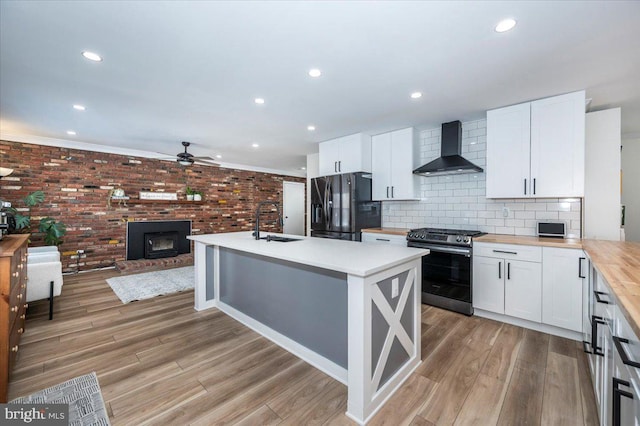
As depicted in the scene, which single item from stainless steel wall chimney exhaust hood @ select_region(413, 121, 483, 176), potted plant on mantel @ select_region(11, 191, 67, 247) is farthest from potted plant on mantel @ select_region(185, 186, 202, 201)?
stainless steel wall chimney exhaust hood @ select_region(413, 121, 483, 176)

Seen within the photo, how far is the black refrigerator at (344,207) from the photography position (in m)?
4.25

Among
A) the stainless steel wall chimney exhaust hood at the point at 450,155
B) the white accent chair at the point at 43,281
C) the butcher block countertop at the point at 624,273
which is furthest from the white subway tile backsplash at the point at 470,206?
the white accent chair at the point at 43,281

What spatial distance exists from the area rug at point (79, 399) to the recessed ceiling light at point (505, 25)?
3.42m

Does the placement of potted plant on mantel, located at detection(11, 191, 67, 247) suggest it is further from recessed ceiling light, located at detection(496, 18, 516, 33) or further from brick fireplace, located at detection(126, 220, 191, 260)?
recessed ceiling light, located at detection(496, 18, 516, 33)

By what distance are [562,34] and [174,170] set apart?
665 centimetres

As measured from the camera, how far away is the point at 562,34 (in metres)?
1.81

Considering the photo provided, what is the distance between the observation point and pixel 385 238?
3945mm

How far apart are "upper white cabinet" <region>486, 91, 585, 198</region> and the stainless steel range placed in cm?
74

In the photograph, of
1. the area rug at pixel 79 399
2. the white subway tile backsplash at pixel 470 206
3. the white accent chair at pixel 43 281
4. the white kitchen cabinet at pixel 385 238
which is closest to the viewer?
the area rug at pixel 79 399

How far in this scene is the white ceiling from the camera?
1.65 meters

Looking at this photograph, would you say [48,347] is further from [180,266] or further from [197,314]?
[180,266]

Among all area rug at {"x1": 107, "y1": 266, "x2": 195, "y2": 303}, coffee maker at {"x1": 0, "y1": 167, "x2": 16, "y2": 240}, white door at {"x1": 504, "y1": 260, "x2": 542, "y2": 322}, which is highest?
coffee maker at {"x1": 0, "y1": 167, "x2": 16, "y2": 240}

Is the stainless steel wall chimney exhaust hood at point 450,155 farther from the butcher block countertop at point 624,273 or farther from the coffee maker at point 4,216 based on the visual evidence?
the coffee maker at point 4,216

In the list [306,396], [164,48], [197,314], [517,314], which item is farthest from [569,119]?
[197,314]
